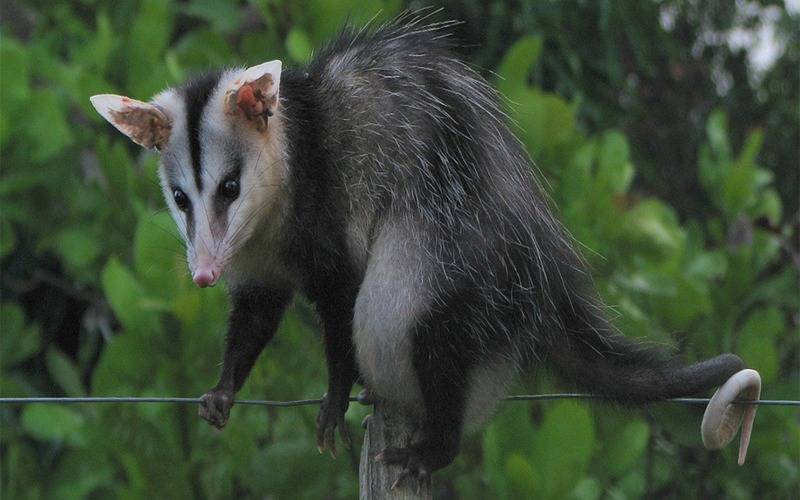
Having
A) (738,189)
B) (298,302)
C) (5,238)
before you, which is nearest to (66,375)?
(5,238)

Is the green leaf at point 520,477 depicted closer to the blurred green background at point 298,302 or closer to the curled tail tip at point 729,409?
the blurred green background at point 298,302

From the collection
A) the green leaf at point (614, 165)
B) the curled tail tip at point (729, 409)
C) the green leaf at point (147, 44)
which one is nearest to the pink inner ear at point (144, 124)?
the curled tail tip at point (729, 409)

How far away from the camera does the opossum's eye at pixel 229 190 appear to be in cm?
354

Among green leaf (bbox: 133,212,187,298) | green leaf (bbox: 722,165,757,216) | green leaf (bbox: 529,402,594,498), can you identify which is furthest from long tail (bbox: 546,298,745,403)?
green leaf (bbox: 722,165,757,216)

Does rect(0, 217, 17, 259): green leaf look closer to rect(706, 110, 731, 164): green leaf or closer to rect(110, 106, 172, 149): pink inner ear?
rect(110, 106, 172, 149): pink inner ear

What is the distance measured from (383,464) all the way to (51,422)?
3029 millimetres

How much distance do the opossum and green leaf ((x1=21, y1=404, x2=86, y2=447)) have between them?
2362mm

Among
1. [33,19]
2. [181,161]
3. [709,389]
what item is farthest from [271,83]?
[33,19]

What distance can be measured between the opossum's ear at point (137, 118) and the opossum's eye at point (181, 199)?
20 cm

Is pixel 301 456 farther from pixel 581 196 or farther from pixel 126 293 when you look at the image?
pixel 581 196

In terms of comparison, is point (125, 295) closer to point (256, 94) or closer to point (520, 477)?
point (520, 477)

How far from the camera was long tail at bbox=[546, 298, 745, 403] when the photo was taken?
11.4 ft

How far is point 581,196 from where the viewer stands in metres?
5.88

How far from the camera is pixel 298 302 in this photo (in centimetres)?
509
